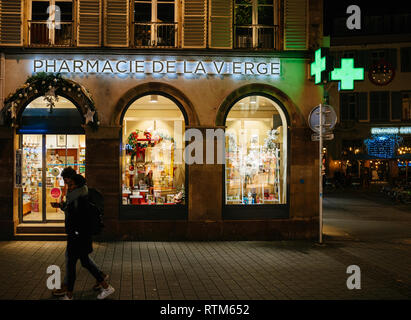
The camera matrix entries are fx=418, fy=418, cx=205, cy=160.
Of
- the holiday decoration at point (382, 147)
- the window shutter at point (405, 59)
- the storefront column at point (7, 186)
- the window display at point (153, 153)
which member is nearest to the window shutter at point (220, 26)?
the window display at point (153, 153)

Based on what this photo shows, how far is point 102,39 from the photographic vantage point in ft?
37.1

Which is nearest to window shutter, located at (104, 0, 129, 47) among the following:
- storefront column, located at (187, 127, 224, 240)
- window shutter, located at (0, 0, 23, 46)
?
window shutter, located at (0, 0, 23, 46)

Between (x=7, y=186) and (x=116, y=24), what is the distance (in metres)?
5.23

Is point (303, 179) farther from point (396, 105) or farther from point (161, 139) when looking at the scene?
point (396, 105)

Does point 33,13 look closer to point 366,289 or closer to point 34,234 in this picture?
point 34,234

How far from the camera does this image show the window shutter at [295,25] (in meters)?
11.7

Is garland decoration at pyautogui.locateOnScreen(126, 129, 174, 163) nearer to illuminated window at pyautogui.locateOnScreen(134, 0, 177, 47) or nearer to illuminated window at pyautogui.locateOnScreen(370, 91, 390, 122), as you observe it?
illuminated window at pyautogui.locateOnScreen(134, 0, 177, 47)

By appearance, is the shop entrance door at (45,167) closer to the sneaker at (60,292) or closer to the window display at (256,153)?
the window display at (256,153)

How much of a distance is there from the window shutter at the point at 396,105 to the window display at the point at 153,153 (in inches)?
1145

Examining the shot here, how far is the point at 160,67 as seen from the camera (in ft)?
37.3

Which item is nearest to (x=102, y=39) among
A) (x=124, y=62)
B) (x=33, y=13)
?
(x=124, y=62)

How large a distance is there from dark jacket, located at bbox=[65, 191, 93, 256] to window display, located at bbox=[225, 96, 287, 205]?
601 centimetres

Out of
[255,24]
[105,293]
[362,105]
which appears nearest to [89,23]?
[255,24]
